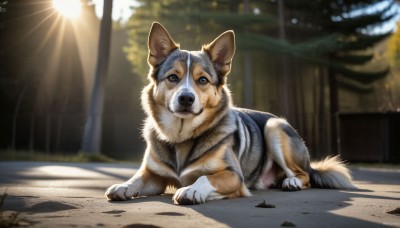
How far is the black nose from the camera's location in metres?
4.58

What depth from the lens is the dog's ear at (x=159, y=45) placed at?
17.4 feet

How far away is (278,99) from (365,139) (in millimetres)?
8555

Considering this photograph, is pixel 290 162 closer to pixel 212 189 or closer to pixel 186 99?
pixel 212 189

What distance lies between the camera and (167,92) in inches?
195

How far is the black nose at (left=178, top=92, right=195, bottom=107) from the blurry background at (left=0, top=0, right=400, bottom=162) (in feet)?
38.7

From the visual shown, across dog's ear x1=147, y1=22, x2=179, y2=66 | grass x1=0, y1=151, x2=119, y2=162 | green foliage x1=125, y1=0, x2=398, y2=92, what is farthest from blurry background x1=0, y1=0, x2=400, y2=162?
dog's ear x1=147, y1=22, x2=179, y2=66

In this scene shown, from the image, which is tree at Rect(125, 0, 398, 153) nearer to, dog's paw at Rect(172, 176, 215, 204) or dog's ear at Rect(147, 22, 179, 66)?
dog's ear at Rect(147, 22, 179, 66)

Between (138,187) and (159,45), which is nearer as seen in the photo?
(138,187)

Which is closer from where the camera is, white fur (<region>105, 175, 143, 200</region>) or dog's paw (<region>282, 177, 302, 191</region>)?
white fur (<region>105, 175, 143, 200</region>)

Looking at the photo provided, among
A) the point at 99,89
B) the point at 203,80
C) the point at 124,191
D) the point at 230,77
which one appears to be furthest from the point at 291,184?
the point at 230,77

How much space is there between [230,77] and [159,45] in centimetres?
1898

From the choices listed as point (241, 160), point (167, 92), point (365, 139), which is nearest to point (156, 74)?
point (167, 92)

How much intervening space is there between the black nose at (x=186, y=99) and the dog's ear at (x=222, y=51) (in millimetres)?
883

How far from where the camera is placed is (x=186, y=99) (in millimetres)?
4637
